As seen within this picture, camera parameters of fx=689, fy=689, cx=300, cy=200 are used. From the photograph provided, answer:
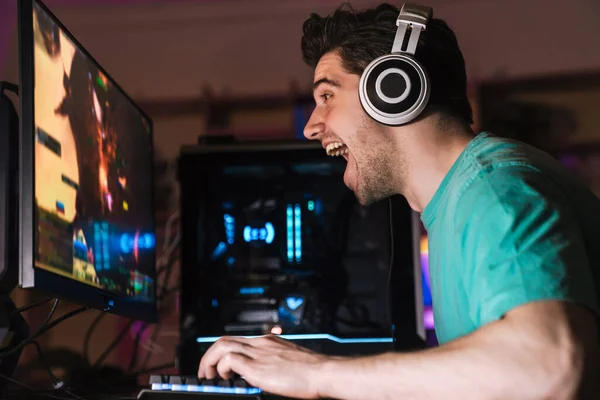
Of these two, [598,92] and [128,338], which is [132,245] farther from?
[598,92]

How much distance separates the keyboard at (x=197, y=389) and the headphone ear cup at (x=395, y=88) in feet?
1.49

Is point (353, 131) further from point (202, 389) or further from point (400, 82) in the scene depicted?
point (202, 389)

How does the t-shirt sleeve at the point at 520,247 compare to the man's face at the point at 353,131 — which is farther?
the man's face at the point at 353,131

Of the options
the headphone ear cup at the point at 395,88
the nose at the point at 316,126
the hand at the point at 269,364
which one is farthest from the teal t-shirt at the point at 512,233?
the nose at the point at 316,126

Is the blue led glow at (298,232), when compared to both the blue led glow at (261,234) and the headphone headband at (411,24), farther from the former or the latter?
the headphone headband at (411,24)

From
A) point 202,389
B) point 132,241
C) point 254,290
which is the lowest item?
point 202,389

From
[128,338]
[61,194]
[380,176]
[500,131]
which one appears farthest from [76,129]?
[500,131]

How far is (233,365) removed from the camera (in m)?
0.89

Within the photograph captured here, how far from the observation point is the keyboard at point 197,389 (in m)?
0.81

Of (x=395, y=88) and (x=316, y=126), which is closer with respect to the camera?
(x=395, y=88)

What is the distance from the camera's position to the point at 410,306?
4.67ft

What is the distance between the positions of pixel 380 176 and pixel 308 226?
1.05 feet

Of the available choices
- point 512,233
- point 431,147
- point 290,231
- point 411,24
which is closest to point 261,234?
point 290,231

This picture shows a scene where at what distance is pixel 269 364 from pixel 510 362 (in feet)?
0.98
